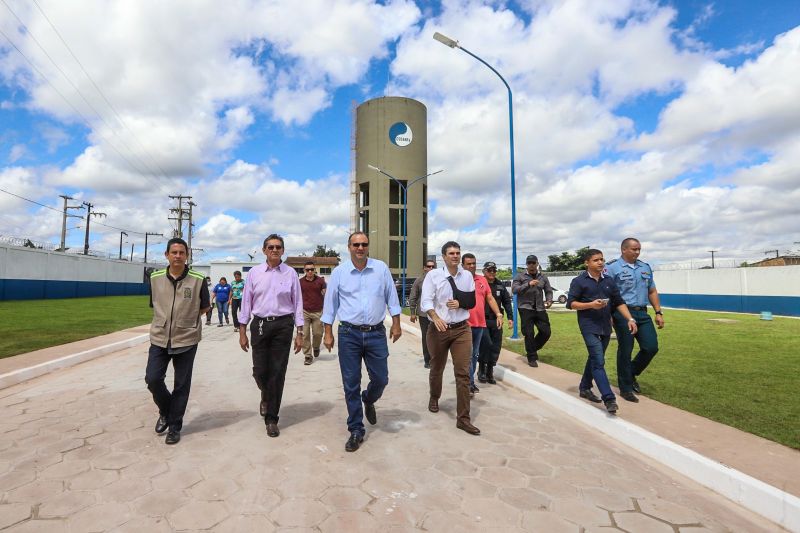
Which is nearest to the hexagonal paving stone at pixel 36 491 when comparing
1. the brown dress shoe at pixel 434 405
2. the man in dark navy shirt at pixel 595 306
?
the brown dress shoe at pixel 434 405

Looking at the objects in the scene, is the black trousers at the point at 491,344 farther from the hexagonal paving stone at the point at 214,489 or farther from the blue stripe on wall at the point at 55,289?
the blue stripe on wall at the point at 55,289

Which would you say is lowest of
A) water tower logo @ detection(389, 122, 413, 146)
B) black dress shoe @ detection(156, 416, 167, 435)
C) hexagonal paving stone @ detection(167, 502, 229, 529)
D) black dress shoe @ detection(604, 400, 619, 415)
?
hexagonal paving stone @ detection(167, 502, 229, 529)

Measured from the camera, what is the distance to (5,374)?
6.10 metres

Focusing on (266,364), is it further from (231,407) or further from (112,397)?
(112,397)

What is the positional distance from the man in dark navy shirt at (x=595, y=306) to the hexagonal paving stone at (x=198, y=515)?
3565mm

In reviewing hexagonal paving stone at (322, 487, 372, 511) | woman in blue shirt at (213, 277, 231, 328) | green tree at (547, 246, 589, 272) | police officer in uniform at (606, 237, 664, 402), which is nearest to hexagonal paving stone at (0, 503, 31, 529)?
hexagonal paving stone at (322, 487, 372, 511)

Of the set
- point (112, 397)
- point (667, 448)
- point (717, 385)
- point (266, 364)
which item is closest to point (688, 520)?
point (667, 448)

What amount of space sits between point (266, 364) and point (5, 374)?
15.0 ft

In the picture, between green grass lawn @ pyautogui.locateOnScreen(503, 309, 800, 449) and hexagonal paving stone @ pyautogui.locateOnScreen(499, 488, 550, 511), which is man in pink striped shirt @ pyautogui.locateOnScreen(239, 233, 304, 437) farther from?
green grass lawn @ pyautogui.locateOnScreen(503, 309, 800, 449)

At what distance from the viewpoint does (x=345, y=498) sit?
9.37 feet

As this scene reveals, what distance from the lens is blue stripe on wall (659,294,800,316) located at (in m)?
21.0

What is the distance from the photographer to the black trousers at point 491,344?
6109 millimetres

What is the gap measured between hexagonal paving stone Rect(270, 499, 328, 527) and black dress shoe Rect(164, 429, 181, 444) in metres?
1.58

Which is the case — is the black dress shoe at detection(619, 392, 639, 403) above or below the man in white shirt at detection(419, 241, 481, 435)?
below
